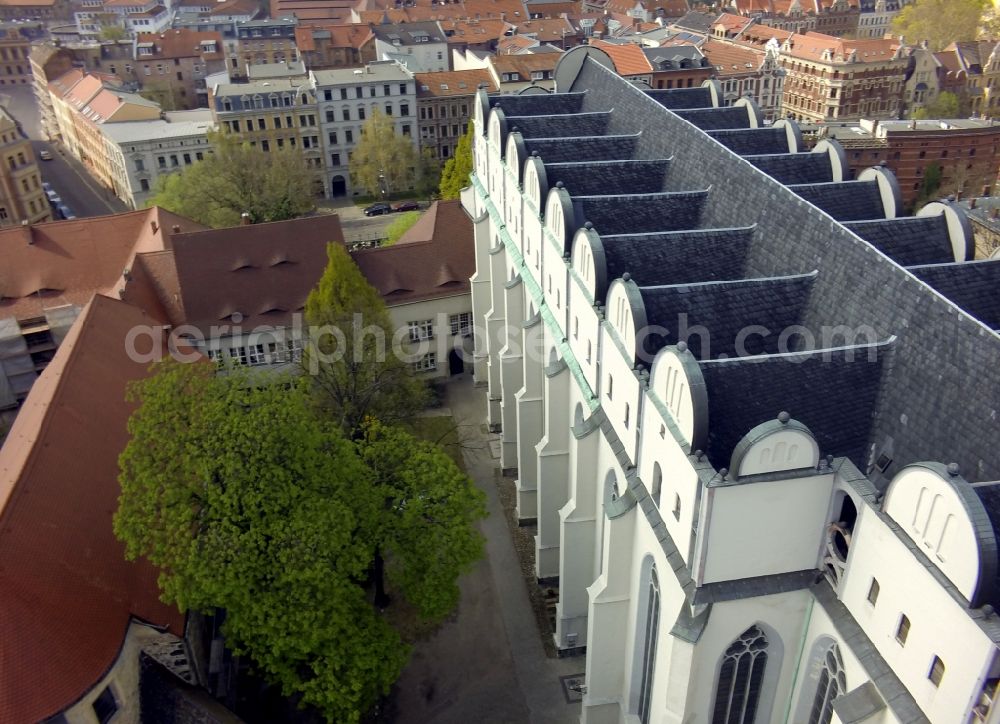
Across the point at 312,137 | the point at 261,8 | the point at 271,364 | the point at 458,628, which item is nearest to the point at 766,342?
the point at 458,628

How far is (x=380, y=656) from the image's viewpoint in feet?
93.9

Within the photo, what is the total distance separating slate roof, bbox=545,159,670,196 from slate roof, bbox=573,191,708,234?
12.7 feet

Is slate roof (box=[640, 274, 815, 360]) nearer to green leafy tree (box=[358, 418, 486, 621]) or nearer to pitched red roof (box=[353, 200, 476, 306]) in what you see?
green leafy tree (box=[358, 418, 486, 621])

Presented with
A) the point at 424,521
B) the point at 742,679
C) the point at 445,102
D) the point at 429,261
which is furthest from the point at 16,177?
the point at 742,679

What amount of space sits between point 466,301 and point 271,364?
13950mm

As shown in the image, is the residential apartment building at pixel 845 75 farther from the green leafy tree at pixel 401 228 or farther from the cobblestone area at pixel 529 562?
the cobblestone area at pixel 529 562

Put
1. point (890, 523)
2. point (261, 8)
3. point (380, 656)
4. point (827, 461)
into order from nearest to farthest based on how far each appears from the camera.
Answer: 1. point (890, 523)
2. point (827, 461)
3. point (380, 656)
4. point (261, 8)

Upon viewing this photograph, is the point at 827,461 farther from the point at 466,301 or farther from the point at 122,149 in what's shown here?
the point at 122,149

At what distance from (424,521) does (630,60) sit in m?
84.2

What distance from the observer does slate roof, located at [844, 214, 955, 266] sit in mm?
27609

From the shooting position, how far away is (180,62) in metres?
129

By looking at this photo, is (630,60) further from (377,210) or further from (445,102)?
(377,210)

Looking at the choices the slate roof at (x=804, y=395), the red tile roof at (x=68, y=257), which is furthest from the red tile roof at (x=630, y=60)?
the slate roof at (x=804, y=395)

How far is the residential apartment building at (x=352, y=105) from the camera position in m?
94.0
